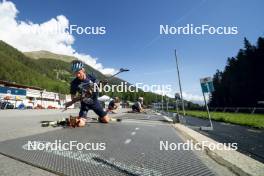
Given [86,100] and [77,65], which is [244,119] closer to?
[86,100]

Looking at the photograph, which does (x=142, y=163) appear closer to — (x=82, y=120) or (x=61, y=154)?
(x=61, y=154)

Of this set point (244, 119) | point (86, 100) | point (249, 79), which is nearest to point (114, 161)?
point (86, 100)

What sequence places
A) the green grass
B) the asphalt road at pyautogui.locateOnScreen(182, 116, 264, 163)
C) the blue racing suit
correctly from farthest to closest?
the green grass < the blue racing suit < the asphalt road at pyautogui.locateOnScreen(182, 116, 264, 163)

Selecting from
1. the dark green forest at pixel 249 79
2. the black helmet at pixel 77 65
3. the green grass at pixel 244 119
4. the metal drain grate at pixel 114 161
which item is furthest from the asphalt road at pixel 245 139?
the dark green forest at pixel 249 79

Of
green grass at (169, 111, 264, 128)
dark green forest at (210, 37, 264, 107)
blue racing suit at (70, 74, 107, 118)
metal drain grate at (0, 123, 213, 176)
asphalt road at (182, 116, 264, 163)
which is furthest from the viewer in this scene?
dark green forest at (210, 37, 264, 107)

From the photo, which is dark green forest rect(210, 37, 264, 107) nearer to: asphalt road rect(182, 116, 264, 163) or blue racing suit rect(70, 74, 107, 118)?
asphalt road rect(182, 116, 264, 163)

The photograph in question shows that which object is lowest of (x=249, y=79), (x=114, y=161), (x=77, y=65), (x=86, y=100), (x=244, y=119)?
(x=114, y=161)

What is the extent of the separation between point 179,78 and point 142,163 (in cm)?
1839

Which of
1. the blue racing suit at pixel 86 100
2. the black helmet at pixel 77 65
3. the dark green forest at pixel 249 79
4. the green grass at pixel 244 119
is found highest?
the dark green forest at pixel 249 79

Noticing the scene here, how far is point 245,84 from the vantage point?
202 feet

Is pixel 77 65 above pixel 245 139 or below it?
above

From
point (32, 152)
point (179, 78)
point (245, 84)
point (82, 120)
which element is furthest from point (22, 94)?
point (32, 152)

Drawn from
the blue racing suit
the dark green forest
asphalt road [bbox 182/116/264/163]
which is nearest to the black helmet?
the blue racing suit

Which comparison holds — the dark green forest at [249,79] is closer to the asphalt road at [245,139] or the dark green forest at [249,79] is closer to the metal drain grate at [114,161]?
the asphalt road at [245,139]
